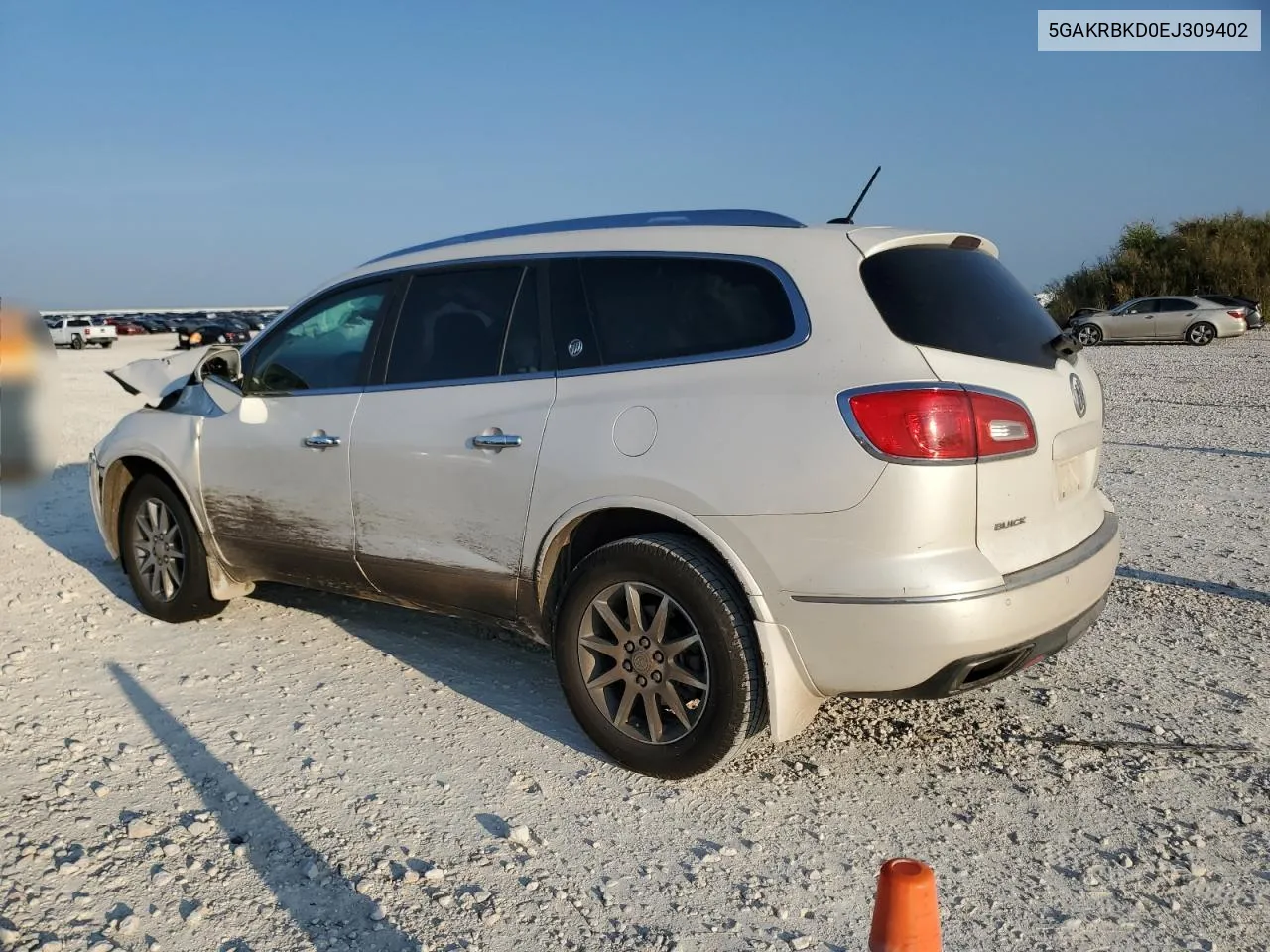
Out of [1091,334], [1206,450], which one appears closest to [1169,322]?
[1091,334]

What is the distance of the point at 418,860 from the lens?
304 cm

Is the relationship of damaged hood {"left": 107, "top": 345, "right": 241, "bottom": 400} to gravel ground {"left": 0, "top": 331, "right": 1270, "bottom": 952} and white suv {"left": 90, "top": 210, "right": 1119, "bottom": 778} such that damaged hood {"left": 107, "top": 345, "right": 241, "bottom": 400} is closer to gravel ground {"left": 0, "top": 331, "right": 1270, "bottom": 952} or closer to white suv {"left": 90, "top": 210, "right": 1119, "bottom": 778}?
white suv {"left": 90, "top": 210, "right": 1119, "bottom": 778}

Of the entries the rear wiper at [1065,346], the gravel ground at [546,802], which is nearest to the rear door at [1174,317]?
the gravel ground at [546,802]

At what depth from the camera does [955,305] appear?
3377 mm

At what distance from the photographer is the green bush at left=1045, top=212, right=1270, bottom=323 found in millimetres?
34531

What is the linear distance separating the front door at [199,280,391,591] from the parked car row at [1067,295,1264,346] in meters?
25.6

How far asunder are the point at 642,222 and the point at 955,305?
4.01ft

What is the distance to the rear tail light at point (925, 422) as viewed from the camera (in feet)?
9.93

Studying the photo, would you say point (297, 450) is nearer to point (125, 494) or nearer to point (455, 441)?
point (455, 441)

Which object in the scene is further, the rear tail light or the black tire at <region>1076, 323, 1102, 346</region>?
the black tire at <region>1076, 323, 1102, 346</region>

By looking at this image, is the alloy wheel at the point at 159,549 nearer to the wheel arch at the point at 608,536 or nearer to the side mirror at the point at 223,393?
the side mirror at the point at 223,393

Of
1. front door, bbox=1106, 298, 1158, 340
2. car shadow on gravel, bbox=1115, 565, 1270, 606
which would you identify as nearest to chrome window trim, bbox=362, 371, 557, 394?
car shadow on gravel, bbox=1115, 565, 1270, 606

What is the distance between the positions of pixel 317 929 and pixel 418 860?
39 centimetres

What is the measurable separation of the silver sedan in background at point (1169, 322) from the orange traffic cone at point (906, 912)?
26.5m
